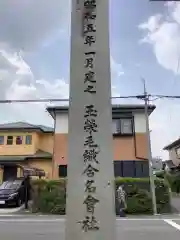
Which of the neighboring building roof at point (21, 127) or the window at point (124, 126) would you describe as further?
the neighboring building roof at point (21, 127)

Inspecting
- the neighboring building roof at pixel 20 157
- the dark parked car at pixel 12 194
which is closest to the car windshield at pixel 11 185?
the dark parked car at pixel 12 194

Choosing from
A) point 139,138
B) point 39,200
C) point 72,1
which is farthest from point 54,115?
point 72,1

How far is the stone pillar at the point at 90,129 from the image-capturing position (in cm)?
367

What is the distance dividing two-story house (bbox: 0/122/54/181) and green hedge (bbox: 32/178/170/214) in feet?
32.4

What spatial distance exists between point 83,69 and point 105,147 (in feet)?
3.34

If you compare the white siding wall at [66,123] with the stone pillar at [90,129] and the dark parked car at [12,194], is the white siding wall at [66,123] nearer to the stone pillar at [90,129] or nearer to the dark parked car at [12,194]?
the dark parked car at [12,194]

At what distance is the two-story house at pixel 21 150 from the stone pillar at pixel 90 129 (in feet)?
84.4

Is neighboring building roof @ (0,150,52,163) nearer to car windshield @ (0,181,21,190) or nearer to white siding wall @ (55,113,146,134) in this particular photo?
white siding wall @ (55,113,146,134)

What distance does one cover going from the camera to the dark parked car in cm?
2034

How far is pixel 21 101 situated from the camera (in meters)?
16.4

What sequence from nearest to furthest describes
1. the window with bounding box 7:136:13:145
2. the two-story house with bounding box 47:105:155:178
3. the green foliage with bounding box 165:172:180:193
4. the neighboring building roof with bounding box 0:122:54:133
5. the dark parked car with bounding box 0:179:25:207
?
the dark parked car with bounding box 0:179:25:207
the two-story house with bounding box 47:105:155:178
the neighboring building roof with bounding box 0:122:54:133
the window with bounding box 7:136:13:145
the green foliage with bounding box 165:172:180:193

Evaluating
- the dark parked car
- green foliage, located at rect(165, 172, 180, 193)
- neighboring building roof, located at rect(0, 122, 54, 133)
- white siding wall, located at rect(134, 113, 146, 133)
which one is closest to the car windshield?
the dark parked car

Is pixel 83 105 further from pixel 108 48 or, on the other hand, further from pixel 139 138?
pixel 139 138

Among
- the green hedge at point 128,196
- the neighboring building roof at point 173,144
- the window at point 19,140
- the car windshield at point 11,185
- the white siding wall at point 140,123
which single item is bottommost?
the green hedge at point 128,196
